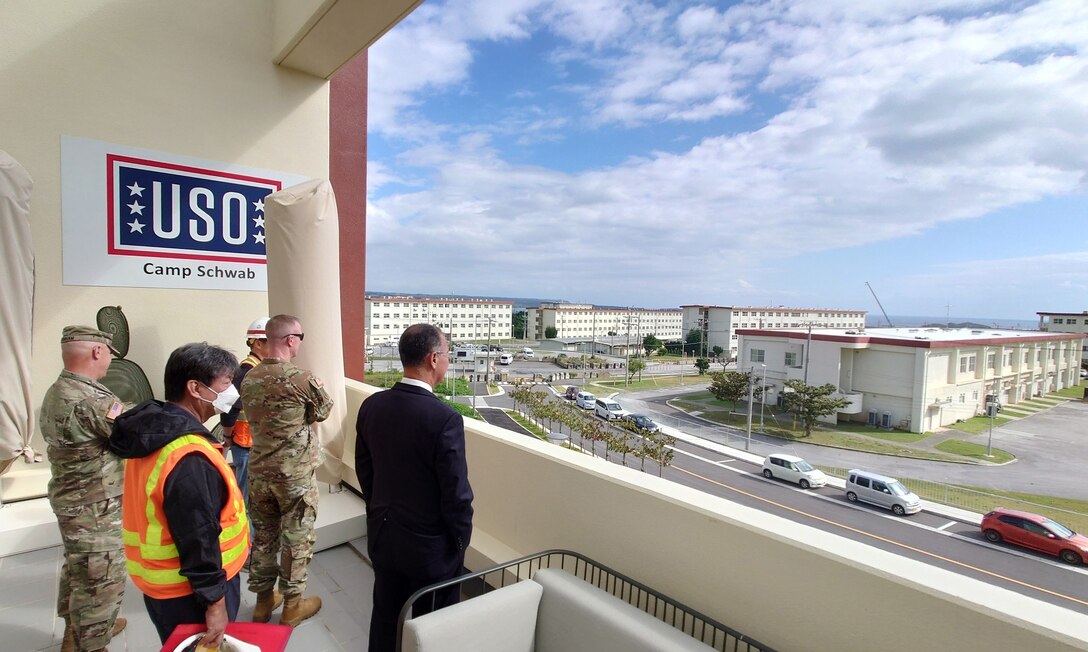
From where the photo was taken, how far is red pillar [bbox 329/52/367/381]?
610 centimetres

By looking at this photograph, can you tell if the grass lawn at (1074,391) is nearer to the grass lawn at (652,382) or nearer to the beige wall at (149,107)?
the grass lawn at (652,382)

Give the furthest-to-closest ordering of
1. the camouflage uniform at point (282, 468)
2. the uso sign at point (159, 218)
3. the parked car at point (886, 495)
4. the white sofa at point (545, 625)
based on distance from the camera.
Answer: the parked car at point (886, 495) < the uso sign at point (159, 218) < the camouflage uniform at point (282, 468) < the white sofa at point (545, 625)

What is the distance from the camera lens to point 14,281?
2283mm

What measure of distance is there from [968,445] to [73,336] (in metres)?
18.0

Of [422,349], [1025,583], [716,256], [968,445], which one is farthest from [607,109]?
[422,349]

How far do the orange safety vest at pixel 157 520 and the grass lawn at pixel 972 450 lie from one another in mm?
16666

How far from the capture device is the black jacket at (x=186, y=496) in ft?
3.95

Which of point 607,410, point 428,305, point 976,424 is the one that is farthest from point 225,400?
point 976,424

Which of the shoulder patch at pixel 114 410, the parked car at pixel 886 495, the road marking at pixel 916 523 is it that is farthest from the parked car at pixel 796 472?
the shoulder patch at pixel 114 410

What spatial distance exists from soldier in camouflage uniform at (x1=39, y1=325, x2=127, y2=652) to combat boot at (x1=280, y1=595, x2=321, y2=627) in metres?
0.59

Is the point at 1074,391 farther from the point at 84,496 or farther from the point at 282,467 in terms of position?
the point at 84,496

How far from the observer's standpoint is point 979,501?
9.49 metres

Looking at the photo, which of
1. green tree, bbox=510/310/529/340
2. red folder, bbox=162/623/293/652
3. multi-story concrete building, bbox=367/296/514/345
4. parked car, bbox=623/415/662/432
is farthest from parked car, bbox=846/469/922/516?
green tree, bbox=510/310/529/340

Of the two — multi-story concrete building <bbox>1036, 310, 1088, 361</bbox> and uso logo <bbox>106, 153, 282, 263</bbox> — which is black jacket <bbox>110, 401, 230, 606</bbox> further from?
multi-story concrete building <bbox>1036, 310, 1088, 361</bbox>
